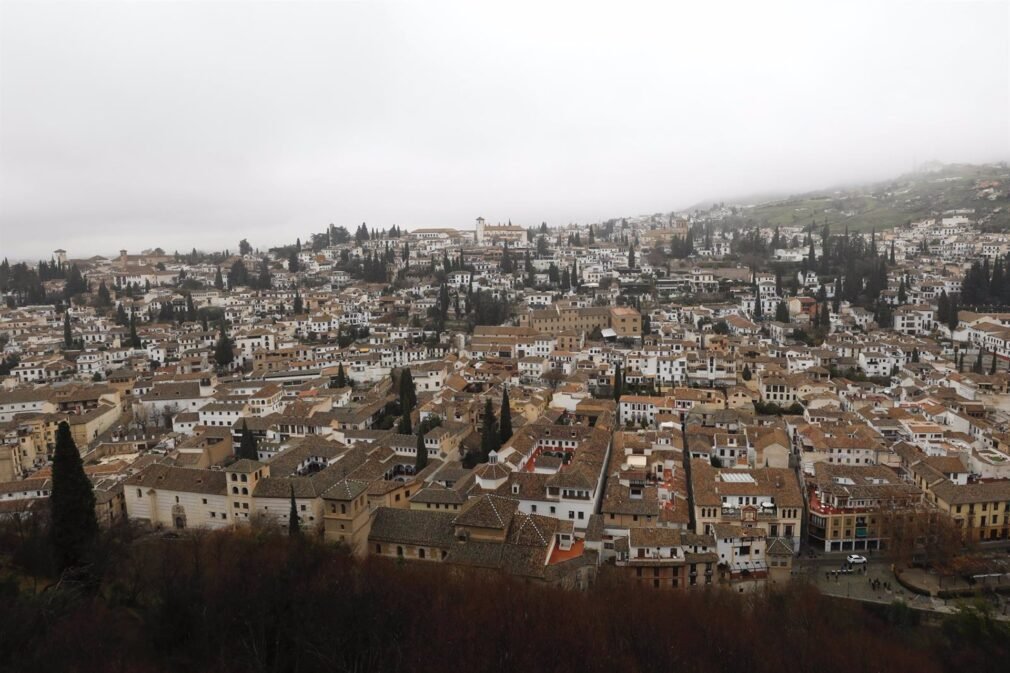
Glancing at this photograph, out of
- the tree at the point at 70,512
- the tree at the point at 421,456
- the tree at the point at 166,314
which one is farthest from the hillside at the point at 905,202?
the tree at the point at 70,512

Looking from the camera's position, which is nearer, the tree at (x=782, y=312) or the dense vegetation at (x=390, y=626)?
the dense vegetation at (x=390, y=626)

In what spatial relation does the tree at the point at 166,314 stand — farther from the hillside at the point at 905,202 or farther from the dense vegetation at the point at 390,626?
the hillside at the point at 905,202

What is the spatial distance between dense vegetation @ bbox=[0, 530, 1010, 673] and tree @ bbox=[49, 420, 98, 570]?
61 centimetres

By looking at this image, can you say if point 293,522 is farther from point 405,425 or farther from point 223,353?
point 223,353

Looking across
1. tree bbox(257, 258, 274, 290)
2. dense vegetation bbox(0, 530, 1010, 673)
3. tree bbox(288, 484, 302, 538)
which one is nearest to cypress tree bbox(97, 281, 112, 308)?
tree bbox(257, 258, 274, 290)

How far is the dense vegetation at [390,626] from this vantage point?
11.6m

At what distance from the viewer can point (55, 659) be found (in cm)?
1020

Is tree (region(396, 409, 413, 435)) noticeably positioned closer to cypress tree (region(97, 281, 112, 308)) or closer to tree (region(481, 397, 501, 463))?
tree (region(481, 397, 501, 463))

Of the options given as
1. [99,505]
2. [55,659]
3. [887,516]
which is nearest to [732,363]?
[887,516]

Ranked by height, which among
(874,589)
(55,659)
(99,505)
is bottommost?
(874,589)

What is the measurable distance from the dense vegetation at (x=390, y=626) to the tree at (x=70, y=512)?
1.99 feet

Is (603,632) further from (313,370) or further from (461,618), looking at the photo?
(313,370)

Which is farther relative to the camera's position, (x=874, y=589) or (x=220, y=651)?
(x=874, y=589)

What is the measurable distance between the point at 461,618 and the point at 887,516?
1469cm
